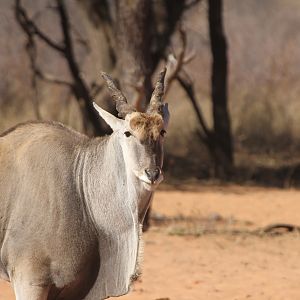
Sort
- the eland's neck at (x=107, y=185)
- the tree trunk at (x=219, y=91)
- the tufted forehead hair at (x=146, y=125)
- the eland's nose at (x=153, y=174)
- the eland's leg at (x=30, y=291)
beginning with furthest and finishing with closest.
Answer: the tree trunk at (x=219, y=91), the eland's neck at (x=107, y=185), the eland's leg at (x=30, y=291), the tufted forehead hair at (x=146, y=125), the eland's nose at (x=153, y=174)

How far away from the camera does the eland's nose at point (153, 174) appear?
5.08 meters

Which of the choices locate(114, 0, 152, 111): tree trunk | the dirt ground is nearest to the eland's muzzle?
the dirt ground

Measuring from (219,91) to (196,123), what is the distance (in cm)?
252

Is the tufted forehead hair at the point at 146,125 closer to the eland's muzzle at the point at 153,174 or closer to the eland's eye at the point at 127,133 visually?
the eland's eye at the point at 127,133

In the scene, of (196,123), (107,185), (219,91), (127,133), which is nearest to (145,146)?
(127,133)

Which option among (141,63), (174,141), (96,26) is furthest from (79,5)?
(141,63)

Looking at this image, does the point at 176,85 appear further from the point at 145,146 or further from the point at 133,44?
the point at 145,146

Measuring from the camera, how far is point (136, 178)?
208 inches

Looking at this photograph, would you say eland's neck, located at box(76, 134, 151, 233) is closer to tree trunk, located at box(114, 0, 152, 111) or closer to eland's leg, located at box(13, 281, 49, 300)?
eland's leg, located at box(13, 281, 49, 300)

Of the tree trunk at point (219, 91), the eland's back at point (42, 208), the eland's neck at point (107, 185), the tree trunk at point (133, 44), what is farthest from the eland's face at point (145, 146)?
the tree trunk at point (219, 91)

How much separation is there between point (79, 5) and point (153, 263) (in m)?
6.64

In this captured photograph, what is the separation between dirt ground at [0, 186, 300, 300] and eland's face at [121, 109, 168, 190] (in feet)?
7.83

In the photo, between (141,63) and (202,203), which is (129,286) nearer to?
(141,63)

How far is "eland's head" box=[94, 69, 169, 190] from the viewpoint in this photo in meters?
5.13
